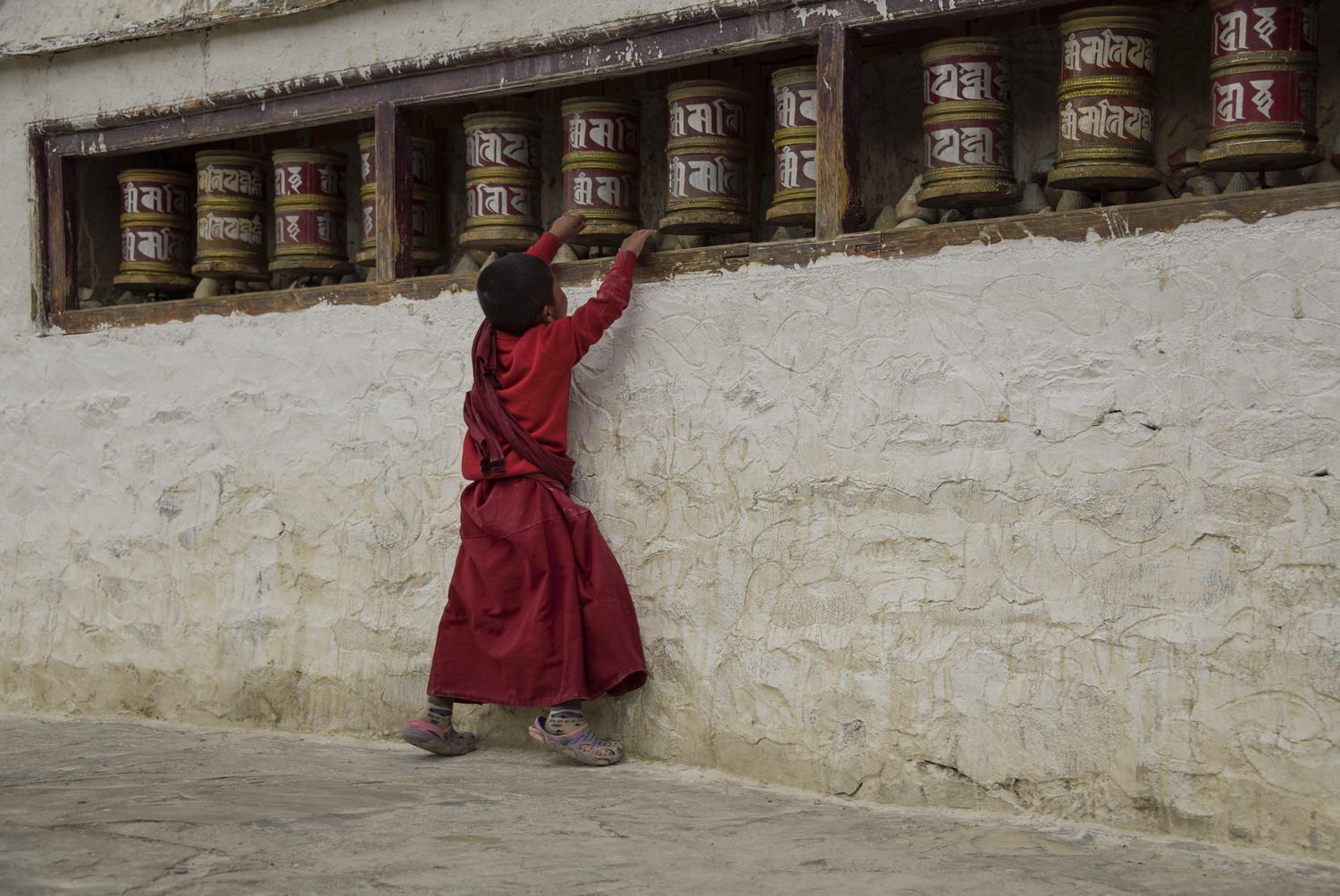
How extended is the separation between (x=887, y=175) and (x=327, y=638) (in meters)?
2.08

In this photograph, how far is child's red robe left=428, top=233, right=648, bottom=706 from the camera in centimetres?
376

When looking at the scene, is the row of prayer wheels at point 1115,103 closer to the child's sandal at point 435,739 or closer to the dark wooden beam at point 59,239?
the child's sandal at point 435,739

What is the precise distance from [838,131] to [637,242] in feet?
1.95

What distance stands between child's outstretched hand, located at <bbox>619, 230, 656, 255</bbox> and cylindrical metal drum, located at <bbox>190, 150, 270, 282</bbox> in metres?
1.69

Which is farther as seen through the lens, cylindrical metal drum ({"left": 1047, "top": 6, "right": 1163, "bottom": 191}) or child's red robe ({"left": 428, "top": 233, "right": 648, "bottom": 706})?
child's red robe ({"left": 428, "top": 233, "right": 648, "bottom": 706})

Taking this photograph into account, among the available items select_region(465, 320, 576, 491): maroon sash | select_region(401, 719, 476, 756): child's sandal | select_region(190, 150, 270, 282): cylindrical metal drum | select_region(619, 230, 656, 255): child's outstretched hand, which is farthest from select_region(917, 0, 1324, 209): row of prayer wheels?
select_region(190, 150, 270, 282): cylindrical metal drum

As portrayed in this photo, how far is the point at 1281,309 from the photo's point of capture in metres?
2.95

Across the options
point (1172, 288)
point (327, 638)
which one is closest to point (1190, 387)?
point (1172, 288)

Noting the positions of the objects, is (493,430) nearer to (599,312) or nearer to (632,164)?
(599,312)

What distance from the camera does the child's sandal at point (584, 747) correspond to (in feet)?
12.3

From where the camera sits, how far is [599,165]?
163 inches

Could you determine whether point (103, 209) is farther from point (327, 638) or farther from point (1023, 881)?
point (1023, 881)

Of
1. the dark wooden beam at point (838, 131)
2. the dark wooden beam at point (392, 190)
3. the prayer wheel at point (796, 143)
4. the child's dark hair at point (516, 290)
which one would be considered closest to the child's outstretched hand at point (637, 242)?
the child's dark hair at point (516, 290)

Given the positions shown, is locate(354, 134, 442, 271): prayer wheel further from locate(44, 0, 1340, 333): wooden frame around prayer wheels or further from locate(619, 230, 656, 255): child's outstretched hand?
locate(619, 230, 656, 255): child's outstretched hand
